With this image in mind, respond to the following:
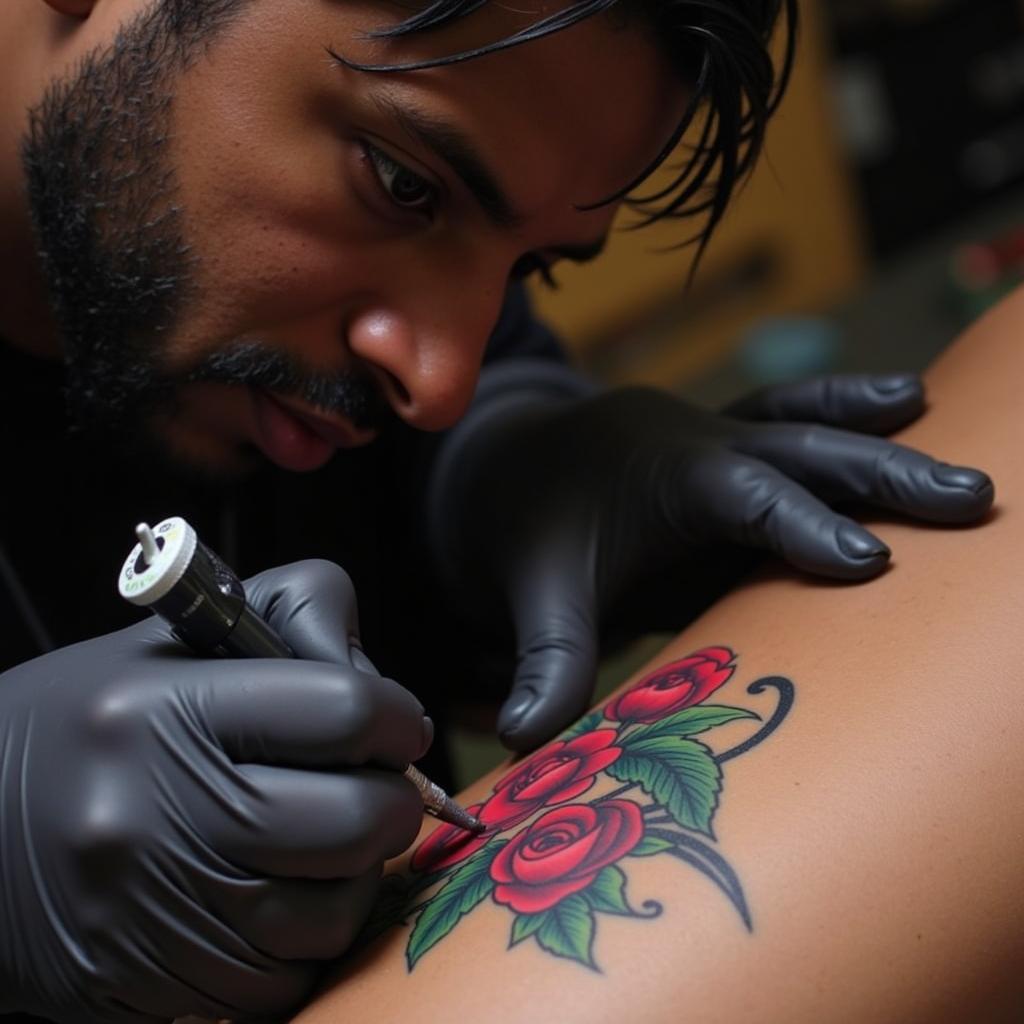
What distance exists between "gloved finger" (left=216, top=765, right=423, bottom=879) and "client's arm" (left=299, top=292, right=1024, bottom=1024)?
6cm

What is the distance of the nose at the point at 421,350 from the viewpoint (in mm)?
871

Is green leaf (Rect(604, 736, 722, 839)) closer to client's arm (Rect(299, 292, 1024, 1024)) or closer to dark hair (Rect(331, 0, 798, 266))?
client's arm (Rect(299, 292, 1024, 1024))

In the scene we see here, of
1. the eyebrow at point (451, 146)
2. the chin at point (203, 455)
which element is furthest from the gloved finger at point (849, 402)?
the chin at point (203, 455)

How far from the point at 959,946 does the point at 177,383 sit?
66 cm

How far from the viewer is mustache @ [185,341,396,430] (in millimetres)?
901

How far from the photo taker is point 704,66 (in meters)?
0.82

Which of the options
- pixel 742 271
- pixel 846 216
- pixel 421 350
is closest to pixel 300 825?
pixel 421 350

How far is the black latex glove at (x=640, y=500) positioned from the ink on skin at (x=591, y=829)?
0.10 metres

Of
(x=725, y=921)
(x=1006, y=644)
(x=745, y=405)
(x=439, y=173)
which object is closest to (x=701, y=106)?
(x=439, y=173)

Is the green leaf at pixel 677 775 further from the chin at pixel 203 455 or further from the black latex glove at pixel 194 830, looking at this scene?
the chin at pixel 203 455

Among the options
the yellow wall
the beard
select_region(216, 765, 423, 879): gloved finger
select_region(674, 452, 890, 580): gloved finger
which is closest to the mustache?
the beard

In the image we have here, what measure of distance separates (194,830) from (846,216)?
2906 mm

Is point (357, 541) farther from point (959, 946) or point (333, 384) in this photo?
point (959, 946)

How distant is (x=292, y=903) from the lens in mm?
621
